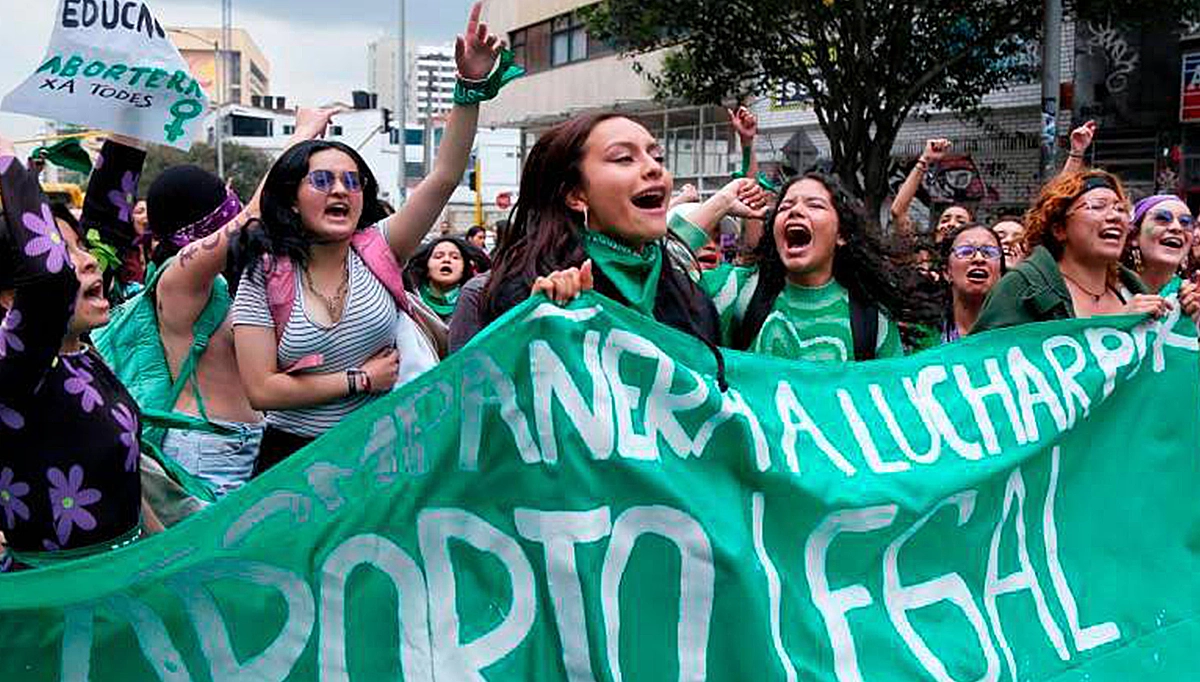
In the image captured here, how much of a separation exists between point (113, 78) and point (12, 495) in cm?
142

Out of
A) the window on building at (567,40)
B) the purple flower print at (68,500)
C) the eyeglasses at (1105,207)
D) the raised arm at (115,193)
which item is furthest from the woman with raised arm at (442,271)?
the window on building at (567,40)

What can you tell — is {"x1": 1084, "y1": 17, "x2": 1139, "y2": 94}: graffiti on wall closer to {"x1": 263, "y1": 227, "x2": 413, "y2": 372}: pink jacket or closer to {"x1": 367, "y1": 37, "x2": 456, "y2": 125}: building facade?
{"x1": 263, "y1": 227, "x2": 413, "y2": 372}: pink jacket

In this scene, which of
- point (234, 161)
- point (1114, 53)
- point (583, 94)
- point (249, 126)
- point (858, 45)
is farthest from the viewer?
point (249, 126)

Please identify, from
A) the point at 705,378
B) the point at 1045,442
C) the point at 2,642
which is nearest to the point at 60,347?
the point at 2,642

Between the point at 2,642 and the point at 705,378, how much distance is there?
1.58 meters

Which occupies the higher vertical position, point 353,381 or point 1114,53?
point 1114,53

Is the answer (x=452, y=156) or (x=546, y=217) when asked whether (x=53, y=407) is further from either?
(x=452, y=156)

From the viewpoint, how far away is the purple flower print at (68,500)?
8.55 feet

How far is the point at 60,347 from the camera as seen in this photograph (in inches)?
102

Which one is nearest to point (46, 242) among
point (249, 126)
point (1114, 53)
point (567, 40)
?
point (1114, 53)

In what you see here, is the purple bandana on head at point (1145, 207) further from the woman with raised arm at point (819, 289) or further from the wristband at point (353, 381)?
the wristband at point (353, 381)

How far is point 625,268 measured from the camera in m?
3.23

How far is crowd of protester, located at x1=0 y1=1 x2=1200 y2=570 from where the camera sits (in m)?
2.62

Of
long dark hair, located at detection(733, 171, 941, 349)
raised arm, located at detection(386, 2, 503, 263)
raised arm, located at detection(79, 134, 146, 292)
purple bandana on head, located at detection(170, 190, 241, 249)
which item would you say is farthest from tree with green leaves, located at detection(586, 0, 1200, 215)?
raised arm, located at detection(79, 134, 146, 292)
